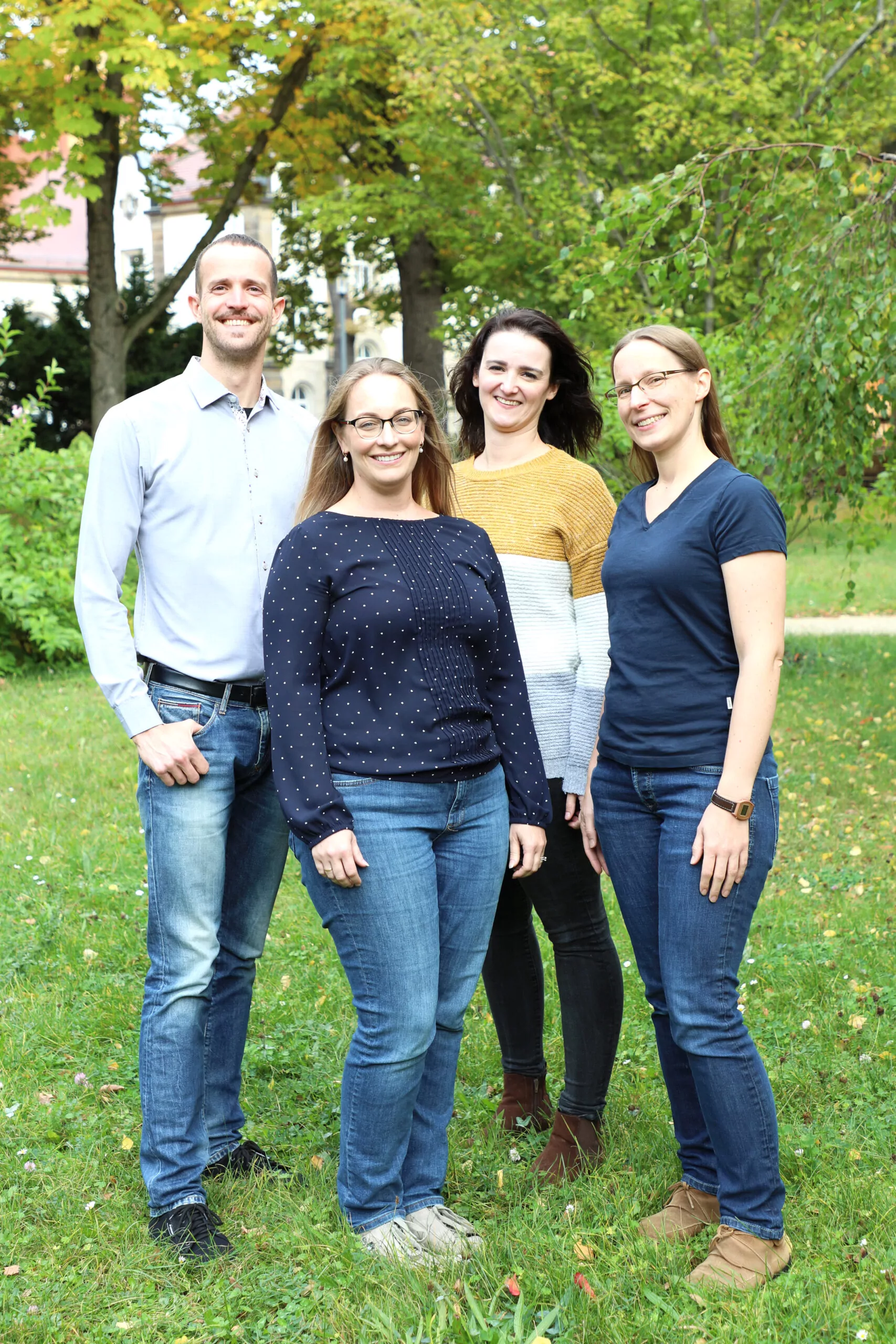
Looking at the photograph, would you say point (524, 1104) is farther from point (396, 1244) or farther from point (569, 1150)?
point (396, 1244)

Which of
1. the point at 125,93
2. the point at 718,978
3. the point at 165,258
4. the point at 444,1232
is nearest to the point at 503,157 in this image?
the point at 125,93

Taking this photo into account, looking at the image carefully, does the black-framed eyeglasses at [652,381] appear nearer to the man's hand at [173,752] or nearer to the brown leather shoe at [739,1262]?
the man's hand at [173,752]

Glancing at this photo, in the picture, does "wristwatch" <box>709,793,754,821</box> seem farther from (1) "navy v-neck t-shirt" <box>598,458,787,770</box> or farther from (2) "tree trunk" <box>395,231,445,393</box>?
(2) "tree trunk" <box>395,231,445,393</box>

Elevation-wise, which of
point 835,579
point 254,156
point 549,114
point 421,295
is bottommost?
point 835,579

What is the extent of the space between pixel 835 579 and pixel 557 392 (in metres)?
15.3

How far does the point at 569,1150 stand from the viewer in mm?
3371

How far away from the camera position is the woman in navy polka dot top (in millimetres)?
2773

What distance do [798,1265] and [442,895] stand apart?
112cm

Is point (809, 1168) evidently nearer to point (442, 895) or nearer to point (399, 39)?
point (442, 895)

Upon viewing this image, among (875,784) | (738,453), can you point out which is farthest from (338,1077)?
(738,453)

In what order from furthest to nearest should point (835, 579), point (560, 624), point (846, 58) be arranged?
point (835, 579), point (846, 58), point (560, 624)

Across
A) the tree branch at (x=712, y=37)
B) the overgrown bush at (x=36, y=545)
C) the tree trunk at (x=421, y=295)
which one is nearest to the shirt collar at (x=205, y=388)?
the overgrown bush at (x=36, y=545)

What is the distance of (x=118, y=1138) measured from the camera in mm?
3637

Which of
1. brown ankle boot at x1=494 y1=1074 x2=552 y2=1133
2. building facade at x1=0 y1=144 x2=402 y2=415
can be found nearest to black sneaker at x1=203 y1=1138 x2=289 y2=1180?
brown ankle boot at x1=494 y1=1074 x2=552 y2=1133
